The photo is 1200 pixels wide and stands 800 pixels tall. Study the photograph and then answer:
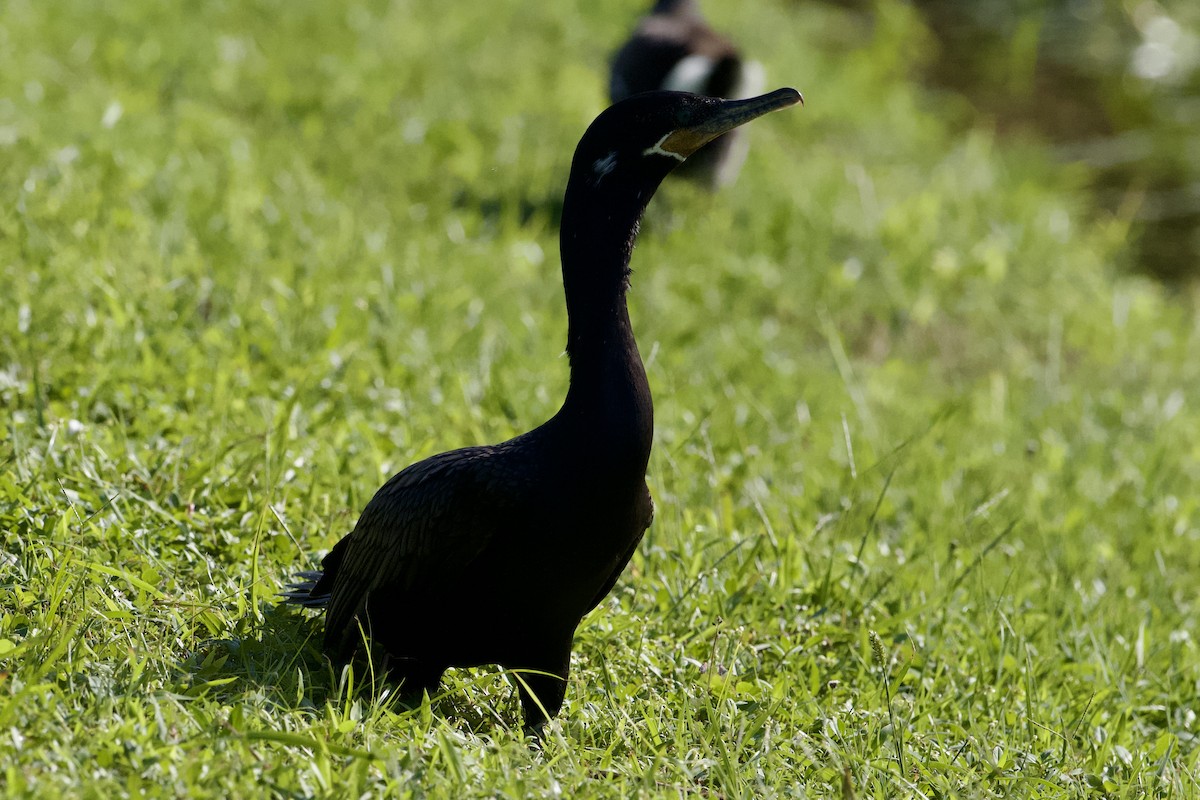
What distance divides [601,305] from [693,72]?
178 inches

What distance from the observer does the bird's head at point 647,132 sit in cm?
292

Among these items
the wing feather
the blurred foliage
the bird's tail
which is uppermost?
the wing feather

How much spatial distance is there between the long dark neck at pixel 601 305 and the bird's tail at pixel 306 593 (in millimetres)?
816

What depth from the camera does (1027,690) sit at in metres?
3.33

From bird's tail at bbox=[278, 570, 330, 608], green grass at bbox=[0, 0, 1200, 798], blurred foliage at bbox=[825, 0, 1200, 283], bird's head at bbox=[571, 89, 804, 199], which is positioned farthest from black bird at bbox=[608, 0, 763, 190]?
bird's tail at bbox=[278, 570, 330, 608]

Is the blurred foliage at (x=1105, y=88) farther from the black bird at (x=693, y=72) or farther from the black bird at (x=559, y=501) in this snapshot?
the black bird at (x=559, y=501)

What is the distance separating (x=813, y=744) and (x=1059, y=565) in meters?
1.74

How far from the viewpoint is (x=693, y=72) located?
7.19 m

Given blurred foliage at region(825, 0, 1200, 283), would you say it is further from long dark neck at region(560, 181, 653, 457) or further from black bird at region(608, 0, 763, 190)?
long dark neck at region(560, 181, 653, 457)

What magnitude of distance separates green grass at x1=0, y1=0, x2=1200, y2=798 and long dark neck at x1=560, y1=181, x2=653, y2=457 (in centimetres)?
76

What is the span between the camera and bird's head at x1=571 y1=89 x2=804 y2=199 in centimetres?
292

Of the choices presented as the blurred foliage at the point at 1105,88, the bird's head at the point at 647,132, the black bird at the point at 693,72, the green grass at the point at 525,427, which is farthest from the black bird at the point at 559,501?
the blurred foliage at the point at 1105,88

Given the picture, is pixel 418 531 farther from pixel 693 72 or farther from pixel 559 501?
pixel 693 72

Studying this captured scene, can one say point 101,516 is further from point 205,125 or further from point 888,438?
point 205,125
